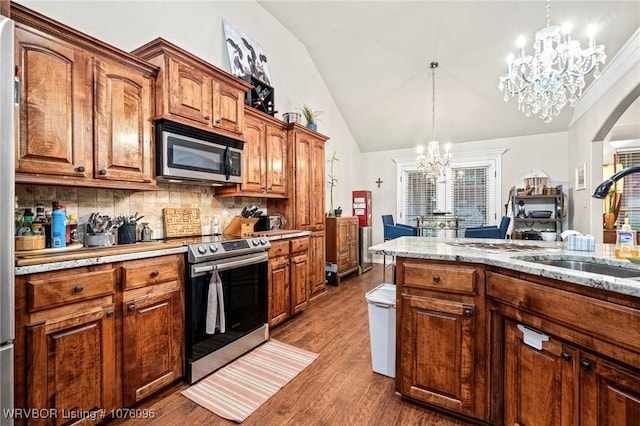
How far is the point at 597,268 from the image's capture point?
1.61 m

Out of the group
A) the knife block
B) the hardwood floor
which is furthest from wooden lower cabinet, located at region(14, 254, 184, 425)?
the knife block

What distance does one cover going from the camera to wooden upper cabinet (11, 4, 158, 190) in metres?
1.56

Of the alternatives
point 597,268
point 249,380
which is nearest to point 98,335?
point 249,380

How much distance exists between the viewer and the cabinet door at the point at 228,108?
8.60ft

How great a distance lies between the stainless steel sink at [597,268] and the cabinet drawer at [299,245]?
2214 mm

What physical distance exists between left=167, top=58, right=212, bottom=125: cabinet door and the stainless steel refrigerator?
1.15 m

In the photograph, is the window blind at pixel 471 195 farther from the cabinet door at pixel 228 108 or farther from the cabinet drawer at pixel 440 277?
the cabinet door at pixel 228 108

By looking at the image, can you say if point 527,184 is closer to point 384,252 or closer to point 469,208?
point 469,208

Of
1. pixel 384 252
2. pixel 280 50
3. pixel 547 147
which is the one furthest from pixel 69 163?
pixel 547 147

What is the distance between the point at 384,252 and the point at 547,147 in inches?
222

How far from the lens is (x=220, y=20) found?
11.1 feet

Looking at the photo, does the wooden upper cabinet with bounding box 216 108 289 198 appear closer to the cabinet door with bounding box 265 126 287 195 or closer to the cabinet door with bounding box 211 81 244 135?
the cabinet door with bounding box 265 126 287 195

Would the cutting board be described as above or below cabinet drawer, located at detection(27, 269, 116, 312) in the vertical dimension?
above

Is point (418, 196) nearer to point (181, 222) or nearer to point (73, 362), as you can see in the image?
point (181, 222)
